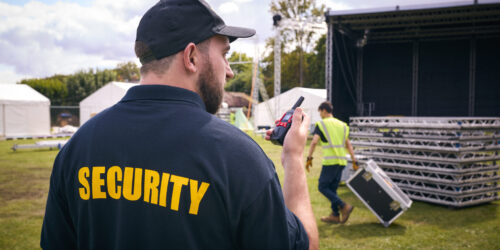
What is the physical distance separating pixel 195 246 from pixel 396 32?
48.5 feet

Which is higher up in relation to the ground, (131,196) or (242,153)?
(242,153)

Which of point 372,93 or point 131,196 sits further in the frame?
point 372,93

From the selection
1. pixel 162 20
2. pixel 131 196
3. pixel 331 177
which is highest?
pixel 162 20

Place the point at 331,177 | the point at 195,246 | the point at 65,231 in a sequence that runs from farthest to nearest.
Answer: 1. the point at 331,177
2. the point at 65,231
3. the point at 195,246

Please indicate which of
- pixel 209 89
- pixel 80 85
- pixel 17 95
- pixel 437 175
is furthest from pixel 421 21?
pixel 80 85

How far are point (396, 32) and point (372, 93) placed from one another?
2698 mm

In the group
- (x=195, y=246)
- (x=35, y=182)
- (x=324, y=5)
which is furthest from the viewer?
(x=324, y=5)

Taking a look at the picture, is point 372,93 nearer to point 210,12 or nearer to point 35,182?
point 35,182

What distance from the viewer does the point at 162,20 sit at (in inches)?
47.3

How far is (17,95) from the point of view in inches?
990

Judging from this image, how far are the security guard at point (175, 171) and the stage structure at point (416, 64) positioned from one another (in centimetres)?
1076

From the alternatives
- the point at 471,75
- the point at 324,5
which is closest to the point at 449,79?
the point at 471,75

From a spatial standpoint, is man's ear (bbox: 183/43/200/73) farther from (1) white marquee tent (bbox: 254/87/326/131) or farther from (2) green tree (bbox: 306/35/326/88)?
(2) green tree (bbox: 306/35/326/88)

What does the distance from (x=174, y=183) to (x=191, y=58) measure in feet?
1.47
